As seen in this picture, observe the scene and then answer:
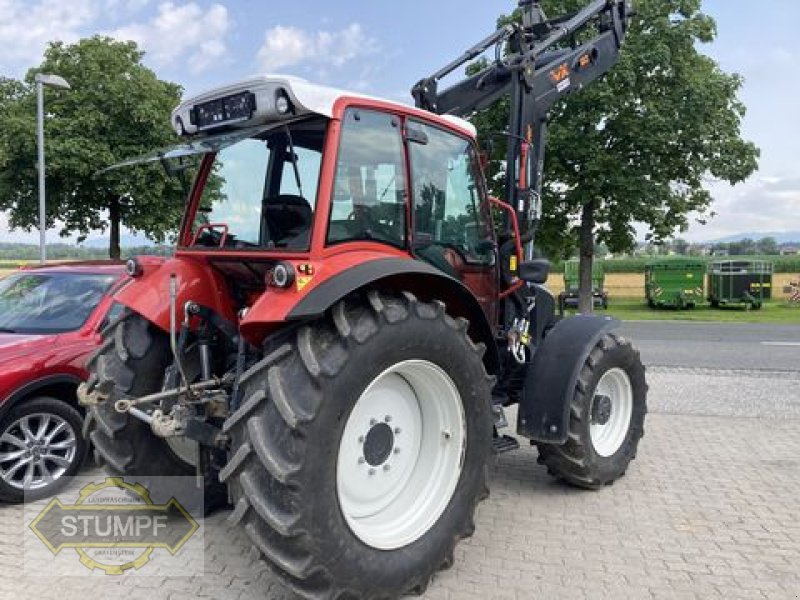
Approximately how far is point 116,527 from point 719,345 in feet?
44.4

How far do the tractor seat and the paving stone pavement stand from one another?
1.88 m

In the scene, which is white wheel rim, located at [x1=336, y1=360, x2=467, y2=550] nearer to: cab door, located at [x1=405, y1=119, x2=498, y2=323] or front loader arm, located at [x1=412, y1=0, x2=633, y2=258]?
cab door, located at [x1=405, y1=119, x2=498, y2=323]

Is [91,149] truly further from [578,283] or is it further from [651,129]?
[578,283]

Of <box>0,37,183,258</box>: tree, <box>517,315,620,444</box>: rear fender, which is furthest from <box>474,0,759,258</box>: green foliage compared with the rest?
<box>517,315,620,444</box>: rear fender

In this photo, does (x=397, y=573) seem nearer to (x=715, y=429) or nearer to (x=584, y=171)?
(x=715, y=429)

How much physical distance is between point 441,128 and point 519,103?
4.31 feet

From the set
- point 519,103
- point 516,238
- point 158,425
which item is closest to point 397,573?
point 158,425

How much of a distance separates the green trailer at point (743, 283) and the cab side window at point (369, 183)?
26116mm

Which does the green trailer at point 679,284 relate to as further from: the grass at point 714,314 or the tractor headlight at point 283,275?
the tractor headlight at point 283,275

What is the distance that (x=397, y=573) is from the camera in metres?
3.33

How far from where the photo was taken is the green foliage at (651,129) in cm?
1895

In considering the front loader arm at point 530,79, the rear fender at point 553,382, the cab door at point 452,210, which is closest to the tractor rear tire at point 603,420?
the rear fender at point 553,382

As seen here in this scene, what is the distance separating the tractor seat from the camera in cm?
359

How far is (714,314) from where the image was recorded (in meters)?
24.8
